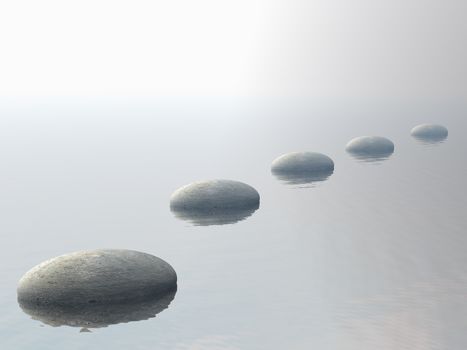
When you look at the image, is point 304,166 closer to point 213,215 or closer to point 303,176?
point 303,176

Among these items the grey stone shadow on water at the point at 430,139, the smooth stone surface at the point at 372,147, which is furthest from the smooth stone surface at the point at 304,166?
the grey stone shadow on water at the point at 430,139

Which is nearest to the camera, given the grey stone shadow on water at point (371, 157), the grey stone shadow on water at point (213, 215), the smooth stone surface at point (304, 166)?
the grey stone shadow on water at point (213, 215)

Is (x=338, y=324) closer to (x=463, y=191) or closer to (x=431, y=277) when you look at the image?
(x=431, y=277)

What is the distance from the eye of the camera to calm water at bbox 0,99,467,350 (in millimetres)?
19766

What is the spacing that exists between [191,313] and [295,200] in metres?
21.4

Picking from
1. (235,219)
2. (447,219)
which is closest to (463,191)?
(447,219)

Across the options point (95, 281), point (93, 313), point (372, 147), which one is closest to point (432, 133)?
point (372, 147)

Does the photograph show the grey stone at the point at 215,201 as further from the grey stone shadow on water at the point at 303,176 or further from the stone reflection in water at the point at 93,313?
the stone reflection in water at the point at 93,313

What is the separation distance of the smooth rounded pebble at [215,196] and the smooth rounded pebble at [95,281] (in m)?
14.4

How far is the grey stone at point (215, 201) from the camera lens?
122ft

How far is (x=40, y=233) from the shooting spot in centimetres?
3519

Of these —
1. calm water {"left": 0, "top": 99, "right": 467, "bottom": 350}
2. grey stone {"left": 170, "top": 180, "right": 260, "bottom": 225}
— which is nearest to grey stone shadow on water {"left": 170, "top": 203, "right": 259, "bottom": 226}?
grey stone {"left": 170, "top": 180, "right": 260, "bottom": 225}

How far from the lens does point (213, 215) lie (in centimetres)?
3681

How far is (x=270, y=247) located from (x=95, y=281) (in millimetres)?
10095
